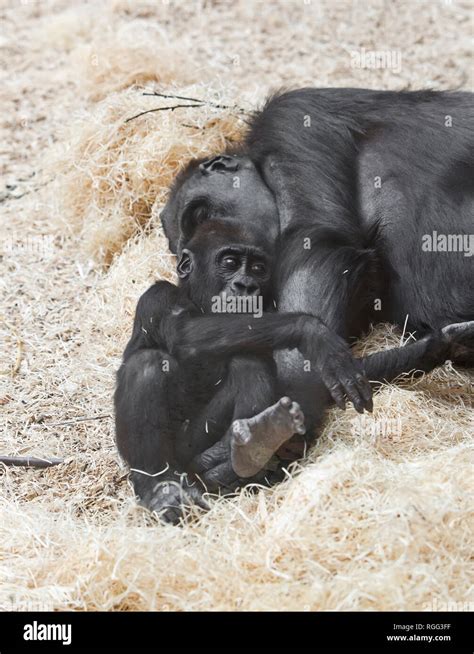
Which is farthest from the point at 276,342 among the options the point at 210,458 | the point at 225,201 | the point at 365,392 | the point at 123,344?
the point at 123,344

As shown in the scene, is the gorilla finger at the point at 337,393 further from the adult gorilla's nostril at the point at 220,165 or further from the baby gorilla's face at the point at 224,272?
the adult gorilla's nostril at the point at 220,165

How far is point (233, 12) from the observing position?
863cm

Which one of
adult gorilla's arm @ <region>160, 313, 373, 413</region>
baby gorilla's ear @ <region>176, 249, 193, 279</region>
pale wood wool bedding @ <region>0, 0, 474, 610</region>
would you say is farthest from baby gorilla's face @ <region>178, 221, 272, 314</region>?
pale wood wool bedding @ <region>0, 0, 474, 610</region>

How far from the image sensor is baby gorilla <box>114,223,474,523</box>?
→ 3.72 m

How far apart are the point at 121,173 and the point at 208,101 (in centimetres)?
72

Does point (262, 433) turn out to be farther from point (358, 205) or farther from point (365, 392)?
point (358, 205)

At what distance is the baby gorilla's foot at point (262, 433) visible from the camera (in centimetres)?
349

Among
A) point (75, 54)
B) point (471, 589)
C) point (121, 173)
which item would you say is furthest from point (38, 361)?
point (75, 54)

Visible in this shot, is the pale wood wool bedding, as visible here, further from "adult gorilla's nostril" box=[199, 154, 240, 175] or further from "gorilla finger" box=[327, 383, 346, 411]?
"adult gorilla's nostril" box=[199, 154, 240, 175]

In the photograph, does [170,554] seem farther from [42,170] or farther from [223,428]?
[42,170]

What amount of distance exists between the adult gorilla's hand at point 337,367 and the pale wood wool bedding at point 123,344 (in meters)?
0.21

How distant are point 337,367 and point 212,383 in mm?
548

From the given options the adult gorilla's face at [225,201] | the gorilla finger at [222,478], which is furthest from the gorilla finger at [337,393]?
the adult gorilla's face at [225,201]

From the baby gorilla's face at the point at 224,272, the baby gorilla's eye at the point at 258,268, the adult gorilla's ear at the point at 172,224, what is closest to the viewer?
the baby gorilla's face at the point at 224,272
